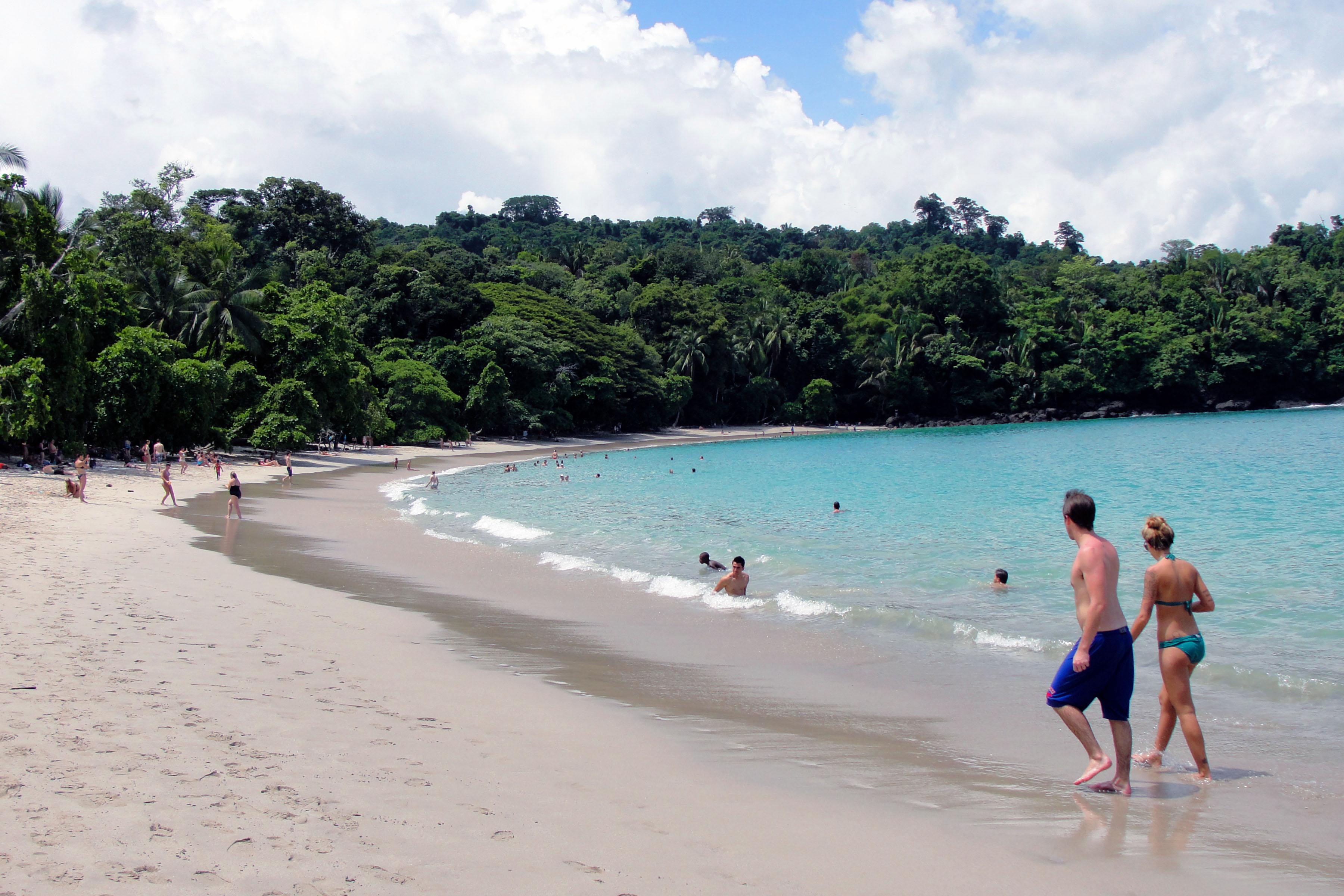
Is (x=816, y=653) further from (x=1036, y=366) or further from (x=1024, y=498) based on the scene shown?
(x=1036, y=366)

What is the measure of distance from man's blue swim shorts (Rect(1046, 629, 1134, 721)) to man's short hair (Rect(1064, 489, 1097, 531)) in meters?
0.63

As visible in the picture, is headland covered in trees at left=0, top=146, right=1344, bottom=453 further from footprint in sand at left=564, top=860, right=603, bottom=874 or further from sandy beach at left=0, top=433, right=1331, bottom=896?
footprint in sand at left=564, top=860, right=603, bottom=874

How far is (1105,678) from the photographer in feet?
16.9

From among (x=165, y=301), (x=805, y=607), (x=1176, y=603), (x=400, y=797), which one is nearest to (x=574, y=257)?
(x=165, y=301)

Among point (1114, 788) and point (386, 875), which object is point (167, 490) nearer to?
point (386, 875)

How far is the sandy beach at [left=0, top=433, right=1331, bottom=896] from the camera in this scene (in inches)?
143

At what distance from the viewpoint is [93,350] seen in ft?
106

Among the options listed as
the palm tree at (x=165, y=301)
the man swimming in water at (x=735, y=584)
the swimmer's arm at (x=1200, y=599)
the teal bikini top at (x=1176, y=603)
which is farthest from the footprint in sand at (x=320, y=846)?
the palm tree at (x=165, y=301)

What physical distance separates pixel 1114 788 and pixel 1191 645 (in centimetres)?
106

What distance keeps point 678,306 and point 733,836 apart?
248ft

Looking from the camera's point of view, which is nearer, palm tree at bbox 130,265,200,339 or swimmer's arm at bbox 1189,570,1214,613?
swimmer's arm at bbox 1189,570,1214,613

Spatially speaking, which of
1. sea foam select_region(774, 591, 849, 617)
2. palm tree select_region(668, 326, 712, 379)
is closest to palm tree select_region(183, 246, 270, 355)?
sea foam select_region(774, 591, 849, 617)

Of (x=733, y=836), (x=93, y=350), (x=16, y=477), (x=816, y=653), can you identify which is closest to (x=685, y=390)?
(x=93, y=350)

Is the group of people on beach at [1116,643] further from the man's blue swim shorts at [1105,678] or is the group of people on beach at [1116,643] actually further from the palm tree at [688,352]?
the palm tree at [688,352]
